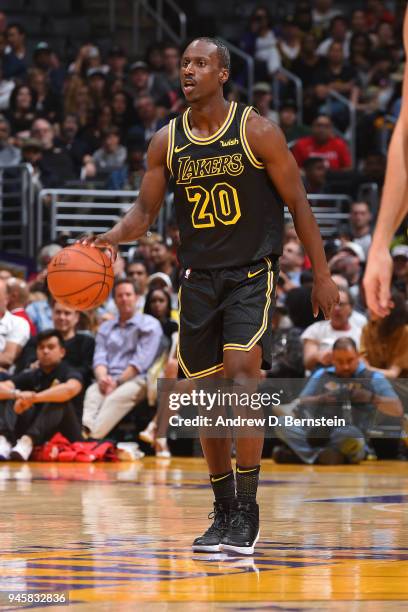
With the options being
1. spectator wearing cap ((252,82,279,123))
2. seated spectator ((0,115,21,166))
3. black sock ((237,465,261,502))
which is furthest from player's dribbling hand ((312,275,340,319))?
spectator wearing cap ((252,82,279,123))

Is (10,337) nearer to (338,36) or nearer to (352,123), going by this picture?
(352,123)

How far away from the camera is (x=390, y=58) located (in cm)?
2038

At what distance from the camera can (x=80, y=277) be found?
6309 millimetres

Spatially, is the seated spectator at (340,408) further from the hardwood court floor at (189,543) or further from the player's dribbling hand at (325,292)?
the player's dribbling hand at (325,292)

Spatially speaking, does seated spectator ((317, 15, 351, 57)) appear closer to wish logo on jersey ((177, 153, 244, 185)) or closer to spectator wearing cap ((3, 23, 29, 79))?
spectator wearing cap ((3, 23, 29, 79))

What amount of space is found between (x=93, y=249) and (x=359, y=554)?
185cm

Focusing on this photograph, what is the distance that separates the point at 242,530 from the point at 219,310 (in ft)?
3.10

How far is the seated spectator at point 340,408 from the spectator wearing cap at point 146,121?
737 cm

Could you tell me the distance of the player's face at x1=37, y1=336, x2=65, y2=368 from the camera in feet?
39.5

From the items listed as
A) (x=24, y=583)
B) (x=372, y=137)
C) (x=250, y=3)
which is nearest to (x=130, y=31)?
(x=250, y=3)

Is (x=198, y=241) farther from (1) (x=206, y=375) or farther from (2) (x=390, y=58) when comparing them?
(2) (x=390, y=58)

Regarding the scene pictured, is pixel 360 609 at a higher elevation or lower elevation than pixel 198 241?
lower

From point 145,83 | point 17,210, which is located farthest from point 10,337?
point 145,83

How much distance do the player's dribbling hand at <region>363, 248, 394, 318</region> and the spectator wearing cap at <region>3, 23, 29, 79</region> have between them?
58.7 ft
